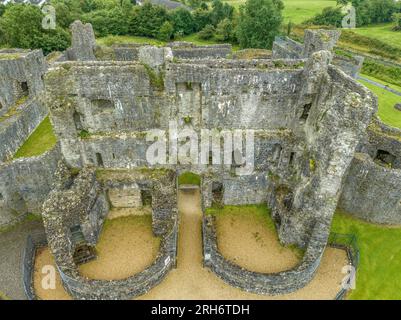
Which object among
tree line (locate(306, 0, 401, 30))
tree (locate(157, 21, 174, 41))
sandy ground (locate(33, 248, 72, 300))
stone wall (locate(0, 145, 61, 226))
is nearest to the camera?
sandy ground (locate(33, 248, 72, 300))

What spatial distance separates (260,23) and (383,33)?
2969cm

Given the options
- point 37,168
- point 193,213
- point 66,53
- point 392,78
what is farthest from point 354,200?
point 66,53

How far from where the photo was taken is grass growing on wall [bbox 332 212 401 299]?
19.9 m

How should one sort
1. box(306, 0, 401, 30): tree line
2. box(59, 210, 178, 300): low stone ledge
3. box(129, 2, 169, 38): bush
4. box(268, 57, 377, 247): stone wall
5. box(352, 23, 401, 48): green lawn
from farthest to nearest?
box(306, 0, 401, 30): tree line → box(129, 2, 169, 38): bush → box(352, 23, 401, 48): green lawn → box(59, 210, 178, 300): low stone ledge → box(268, 57, 377, 247): stone wall

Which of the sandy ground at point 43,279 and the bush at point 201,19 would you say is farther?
the bush at point 201,19

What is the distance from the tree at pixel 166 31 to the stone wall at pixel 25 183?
46.6m

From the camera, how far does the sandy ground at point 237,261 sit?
19.7 m

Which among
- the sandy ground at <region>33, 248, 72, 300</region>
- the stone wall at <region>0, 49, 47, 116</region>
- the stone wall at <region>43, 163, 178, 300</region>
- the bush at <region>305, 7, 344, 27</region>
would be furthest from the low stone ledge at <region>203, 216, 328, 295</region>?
the bush at <region>305, 7, 344, 27</region>

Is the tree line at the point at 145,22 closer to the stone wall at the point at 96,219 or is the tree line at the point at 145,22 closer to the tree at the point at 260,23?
the tree at the point at 260,23

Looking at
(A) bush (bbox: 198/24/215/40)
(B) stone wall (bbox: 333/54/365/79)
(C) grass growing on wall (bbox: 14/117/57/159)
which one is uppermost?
(A) bush (bbox: 198/24/215/40)

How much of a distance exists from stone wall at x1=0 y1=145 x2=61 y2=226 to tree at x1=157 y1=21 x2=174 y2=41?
46.6 m

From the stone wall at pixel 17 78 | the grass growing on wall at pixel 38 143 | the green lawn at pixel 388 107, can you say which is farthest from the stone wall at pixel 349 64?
the stone wall at pixel 17 78

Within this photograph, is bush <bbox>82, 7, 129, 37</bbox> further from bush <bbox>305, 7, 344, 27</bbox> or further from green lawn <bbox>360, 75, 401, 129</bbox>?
green lawn <bbox>360, 75, 401, 129</bbox>

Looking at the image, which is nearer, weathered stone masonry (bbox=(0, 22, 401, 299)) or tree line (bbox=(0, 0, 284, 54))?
weathered stone masonry (bbox=(0, 22, 401, 299))
